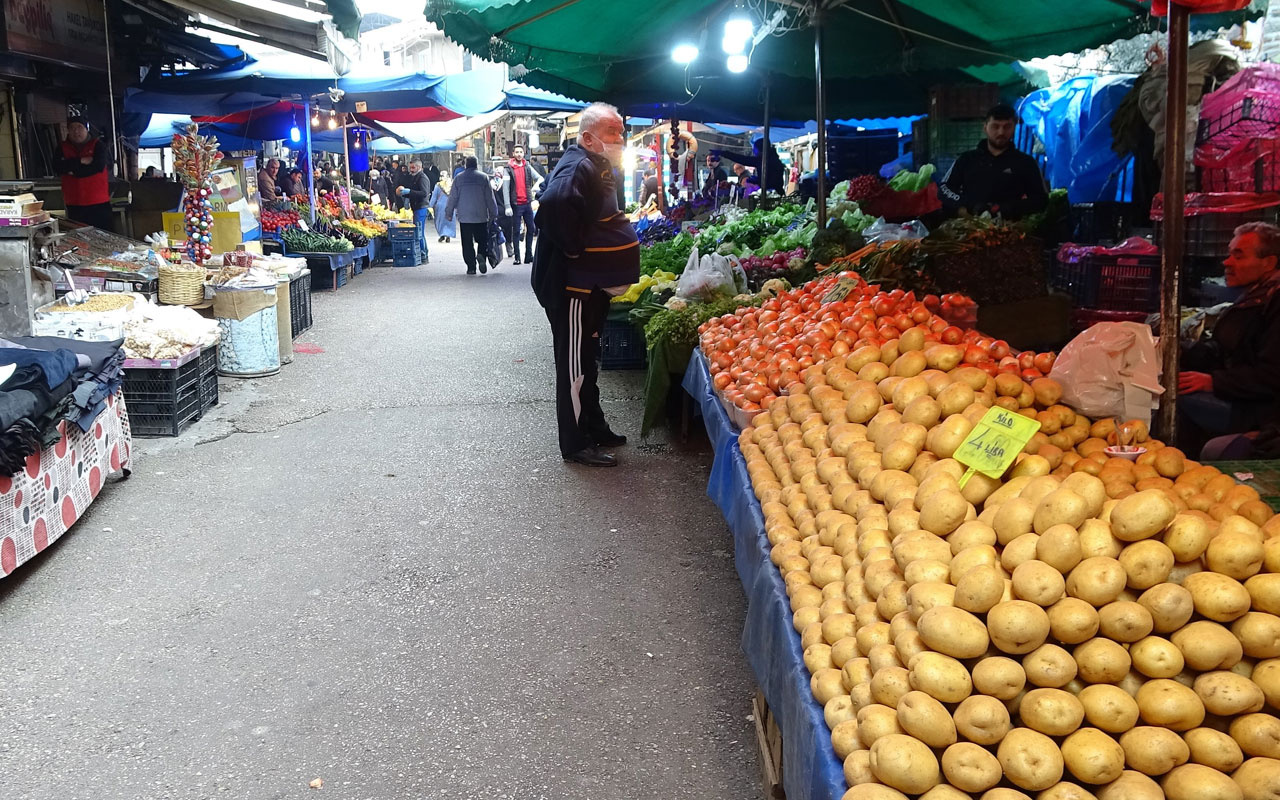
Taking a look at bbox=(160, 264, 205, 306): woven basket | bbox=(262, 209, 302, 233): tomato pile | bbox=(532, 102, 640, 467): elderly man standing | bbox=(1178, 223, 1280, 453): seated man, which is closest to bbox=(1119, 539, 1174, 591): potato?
bbox=(1178, 223, 1280, 453): seated man

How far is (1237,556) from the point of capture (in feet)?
6.70

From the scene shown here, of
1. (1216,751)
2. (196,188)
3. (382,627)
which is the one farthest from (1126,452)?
(196,188)

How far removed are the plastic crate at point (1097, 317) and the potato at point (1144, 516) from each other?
11.0ft

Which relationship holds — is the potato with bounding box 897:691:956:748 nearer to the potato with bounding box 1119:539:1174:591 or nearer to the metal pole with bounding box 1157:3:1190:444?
the potato with bounding box 1119:539:1174:591

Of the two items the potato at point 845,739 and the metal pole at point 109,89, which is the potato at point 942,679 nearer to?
the potato at point 845,739

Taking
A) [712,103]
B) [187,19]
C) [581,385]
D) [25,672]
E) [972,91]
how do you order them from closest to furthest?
[25,672]
[581,385]
[972,91]
[187,19]
[712,103]

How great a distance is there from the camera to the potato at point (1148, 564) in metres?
2.05

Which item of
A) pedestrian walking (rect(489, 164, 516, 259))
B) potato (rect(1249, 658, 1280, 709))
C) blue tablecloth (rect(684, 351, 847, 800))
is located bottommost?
blue tablecloth (rect(684, 351, 847, 800))

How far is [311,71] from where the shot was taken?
43.3 feet

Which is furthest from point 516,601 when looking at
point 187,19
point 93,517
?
point 187,19

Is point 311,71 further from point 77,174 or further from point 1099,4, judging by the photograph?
point 1099,4

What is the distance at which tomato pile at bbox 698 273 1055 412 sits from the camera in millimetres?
3842

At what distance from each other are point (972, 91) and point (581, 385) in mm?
6071

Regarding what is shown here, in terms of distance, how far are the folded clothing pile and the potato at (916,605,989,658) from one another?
3880mm
